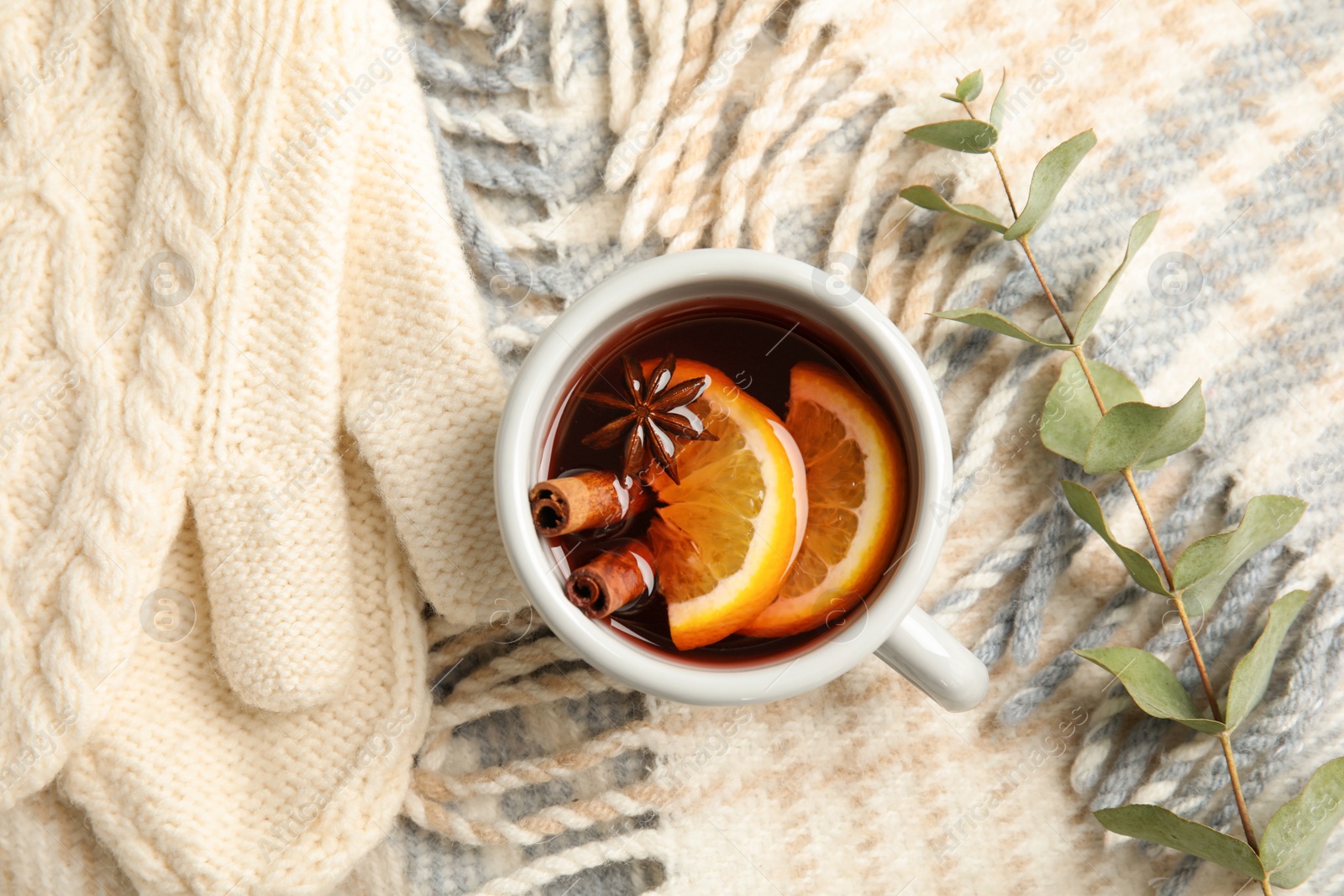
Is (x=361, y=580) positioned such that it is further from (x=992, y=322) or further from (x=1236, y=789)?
(x=1236, y=789)

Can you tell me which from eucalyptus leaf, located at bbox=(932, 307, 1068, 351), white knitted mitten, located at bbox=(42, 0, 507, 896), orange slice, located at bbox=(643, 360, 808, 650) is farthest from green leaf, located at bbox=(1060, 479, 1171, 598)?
white knitted mitten, located at bbox=(42, 0, 507, 896)

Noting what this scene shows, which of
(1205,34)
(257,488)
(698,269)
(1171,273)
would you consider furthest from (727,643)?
(1205,34)

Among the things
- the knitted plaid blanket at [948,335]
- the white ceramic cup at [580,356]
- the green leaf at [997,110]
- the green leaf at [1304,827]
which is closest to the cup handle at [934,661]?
the white ceramic cup at [580,356]

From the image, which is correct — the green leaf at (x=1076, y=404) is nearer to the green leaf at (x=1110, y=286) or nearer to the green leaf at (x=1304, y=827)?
the green leaf at (x=1110, y=286)

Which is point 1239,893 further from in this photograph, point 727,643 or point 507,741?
point 507,741

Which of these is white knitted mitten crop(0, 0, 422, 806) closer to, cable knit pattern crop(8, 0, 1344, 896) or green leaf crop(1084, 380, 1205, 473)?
cable knit pattern crop(8, 0, 1344, 896)

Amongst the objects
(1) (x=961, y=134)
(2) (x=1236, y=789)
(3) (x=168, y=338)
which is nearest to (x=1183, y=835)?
(2) (x=1236, y=789)
